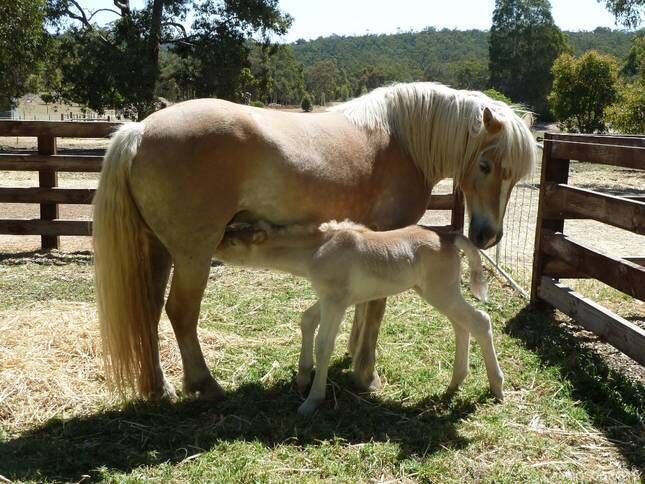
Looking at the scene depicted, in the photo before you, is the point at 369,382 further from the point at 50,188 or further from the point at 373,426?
the point at 50,188

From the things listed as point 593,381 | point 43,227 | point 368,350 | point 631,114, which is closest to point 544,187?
point 593,381

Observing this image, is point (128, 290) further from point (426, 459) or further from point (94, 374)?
point (426, 459)

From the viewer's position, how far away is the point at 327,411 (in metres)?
3.67

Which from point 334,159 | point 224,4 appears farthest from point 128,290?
point 224,4

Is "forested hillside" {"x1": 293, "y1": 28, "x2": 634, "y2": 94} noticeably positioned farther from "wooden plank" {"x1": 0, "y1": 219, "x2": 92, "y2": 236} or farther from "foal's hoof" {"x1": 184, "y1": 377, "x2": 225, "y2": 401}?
"foal's hoof" {"x1": 184, "y1": 377, "x2": 225, "y2": 401}

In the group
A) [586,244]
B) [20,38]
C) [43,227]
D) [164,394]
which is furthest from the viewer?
[20,38]

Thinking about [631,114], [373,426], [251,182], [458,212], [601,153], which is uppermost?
[631,114]

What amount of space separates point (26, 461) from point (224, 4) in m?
21.0

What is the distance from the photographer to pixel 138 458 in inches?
123

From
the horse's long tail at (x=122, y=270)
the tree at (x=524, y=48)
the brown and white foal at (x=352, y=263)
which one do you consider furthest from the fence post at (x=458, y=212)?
the tree at (x=524, y=48)

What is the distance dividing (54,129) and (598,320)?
22.1 feet

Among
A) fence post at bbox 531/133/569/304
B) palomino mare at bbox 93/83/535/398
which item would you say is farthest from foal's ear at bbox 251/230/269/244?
fence post at bbox 531/133/569/304

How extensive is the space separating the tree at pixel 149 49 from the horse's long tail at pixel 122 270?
62.0 ft

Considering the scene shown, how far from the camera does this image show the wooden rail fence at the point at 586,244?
13.8ft
